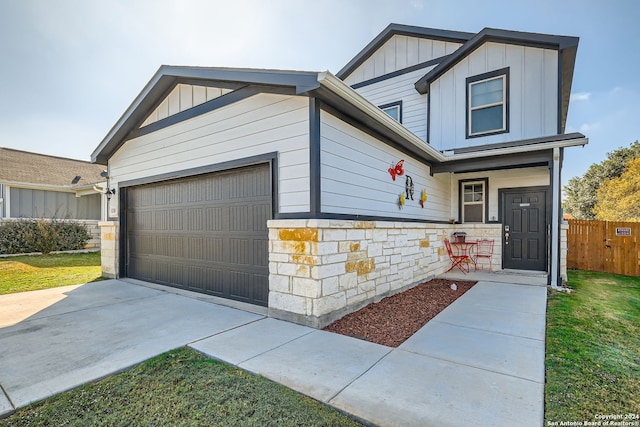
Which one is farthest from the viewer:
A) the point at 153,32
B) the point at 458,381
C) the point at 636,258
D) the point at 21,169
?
the point at 21,169

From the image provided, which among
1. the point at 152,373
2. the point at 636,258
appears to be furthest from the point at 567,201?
the point at 152,373

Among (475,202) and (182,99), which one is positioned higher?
(182,99)

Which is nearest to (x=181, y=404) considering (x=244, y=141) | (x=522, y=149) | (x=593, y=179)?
(x=244, y=141)

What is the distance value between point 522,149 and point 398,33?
5.57 meters

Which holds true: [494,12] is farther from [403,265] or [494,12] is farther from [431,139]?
[403,265]

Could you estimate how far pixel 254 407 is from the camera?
2.18 m

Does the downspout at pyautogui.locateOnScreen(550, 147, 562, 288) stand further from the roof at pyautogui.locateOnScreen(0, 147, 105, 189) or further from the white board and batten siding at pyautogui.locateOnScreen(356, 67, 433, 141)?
the roof at pyautogui.locateOnScreen(0, 147, 105, 189)

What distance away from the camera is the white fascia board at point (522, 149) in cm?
592

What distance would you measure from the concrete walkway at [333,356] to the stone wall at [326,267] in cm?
31

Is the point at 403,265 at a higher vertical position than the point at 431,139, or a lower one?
lower

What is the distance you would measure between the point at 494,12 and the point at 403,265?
25.7 ft

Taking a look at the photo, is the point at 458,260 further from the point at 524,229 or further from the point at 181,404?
the point at 181,404

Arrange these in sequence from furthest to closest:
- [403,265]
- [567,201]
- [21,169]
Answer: [567,201], [21,169], [403,265]

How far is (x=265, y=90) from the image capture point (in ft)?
14.8
